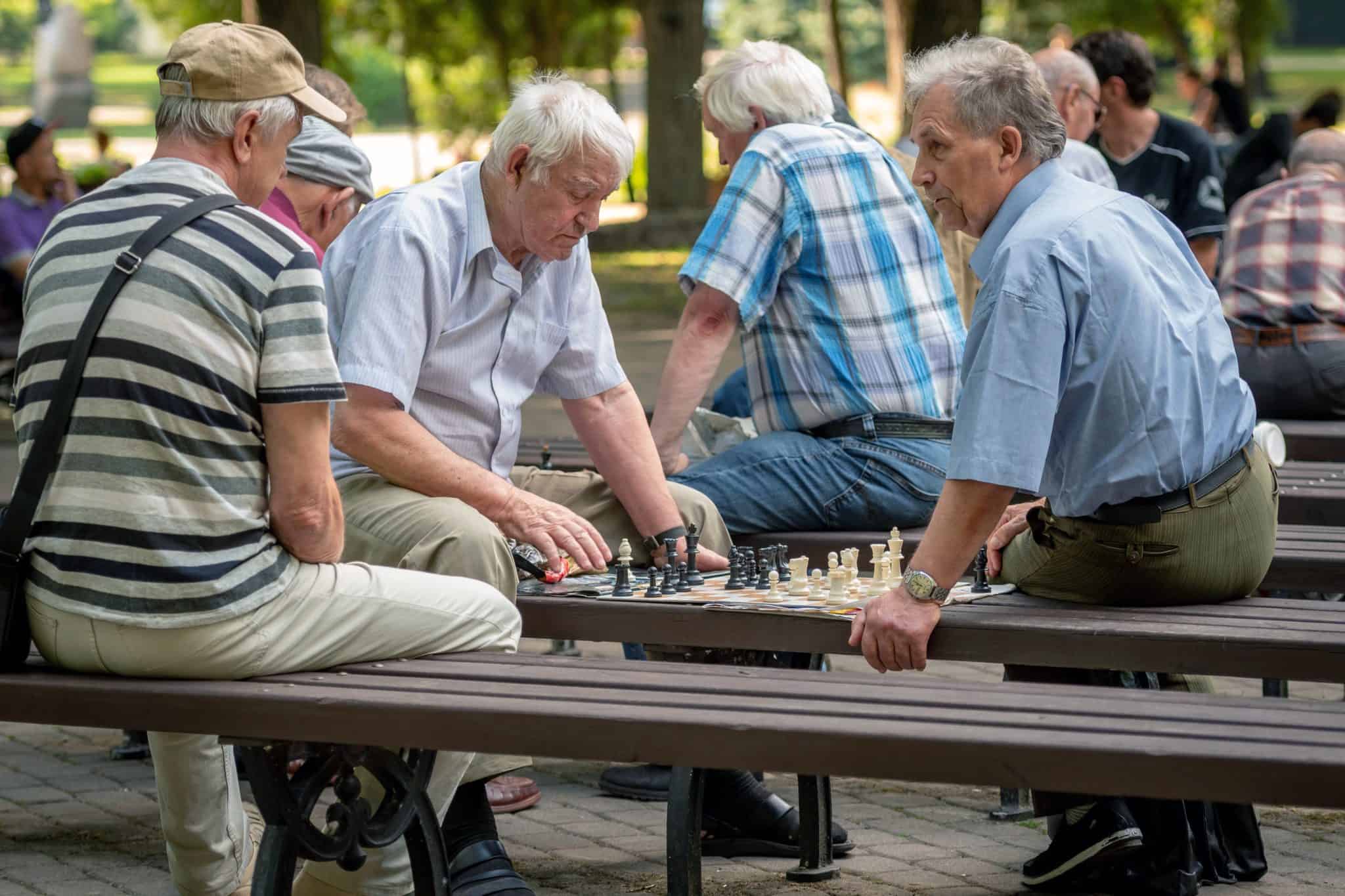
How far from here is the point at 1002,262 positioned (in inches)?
136

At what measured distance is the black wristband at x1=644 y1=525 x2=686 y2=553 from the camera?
4.49m

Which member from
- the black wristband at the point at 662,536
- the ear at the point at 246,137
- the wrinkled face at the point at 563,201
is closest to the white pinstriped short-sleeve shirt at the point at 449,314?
the wrinkled face at the point at 563,201

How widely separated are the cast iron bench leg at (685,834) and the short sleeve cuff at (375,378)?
101 centimetres

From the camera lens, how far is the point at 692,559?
414cm

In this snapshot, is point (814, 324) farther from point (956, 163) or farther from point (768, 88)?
point (956, 163)

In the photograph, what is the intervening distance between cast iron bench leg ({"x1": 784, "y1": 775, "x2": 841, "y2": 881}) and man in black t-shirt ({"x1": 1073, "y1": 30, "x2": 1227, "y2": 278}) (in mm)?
4204

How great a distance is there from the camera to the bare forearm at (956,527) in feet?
11.3

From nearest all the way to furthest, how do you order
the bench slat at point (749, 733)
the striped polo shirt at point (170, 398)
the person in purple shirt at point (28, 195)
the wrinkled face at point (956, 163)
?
1. the bench slat at point (749, 733)
2. the striped polo shirt at point (170, 398)
3. the wrinkled face at point (956, 163)
4. the person in purple shirt at point (28, 195)

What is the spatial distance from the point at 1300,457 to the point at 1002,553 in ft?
9.37

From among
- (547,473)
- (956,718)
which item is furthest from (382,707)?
(547,473)

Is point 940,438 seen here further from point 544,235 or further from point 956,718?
point 956,718

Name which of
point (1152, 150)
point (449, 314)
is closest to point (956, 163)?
point (449, 314)

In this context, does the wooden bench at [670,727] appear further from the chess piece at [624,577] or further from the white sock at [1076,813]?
the white sock at [1076,813]

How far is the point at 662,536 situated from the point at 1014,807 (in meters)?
1.17
